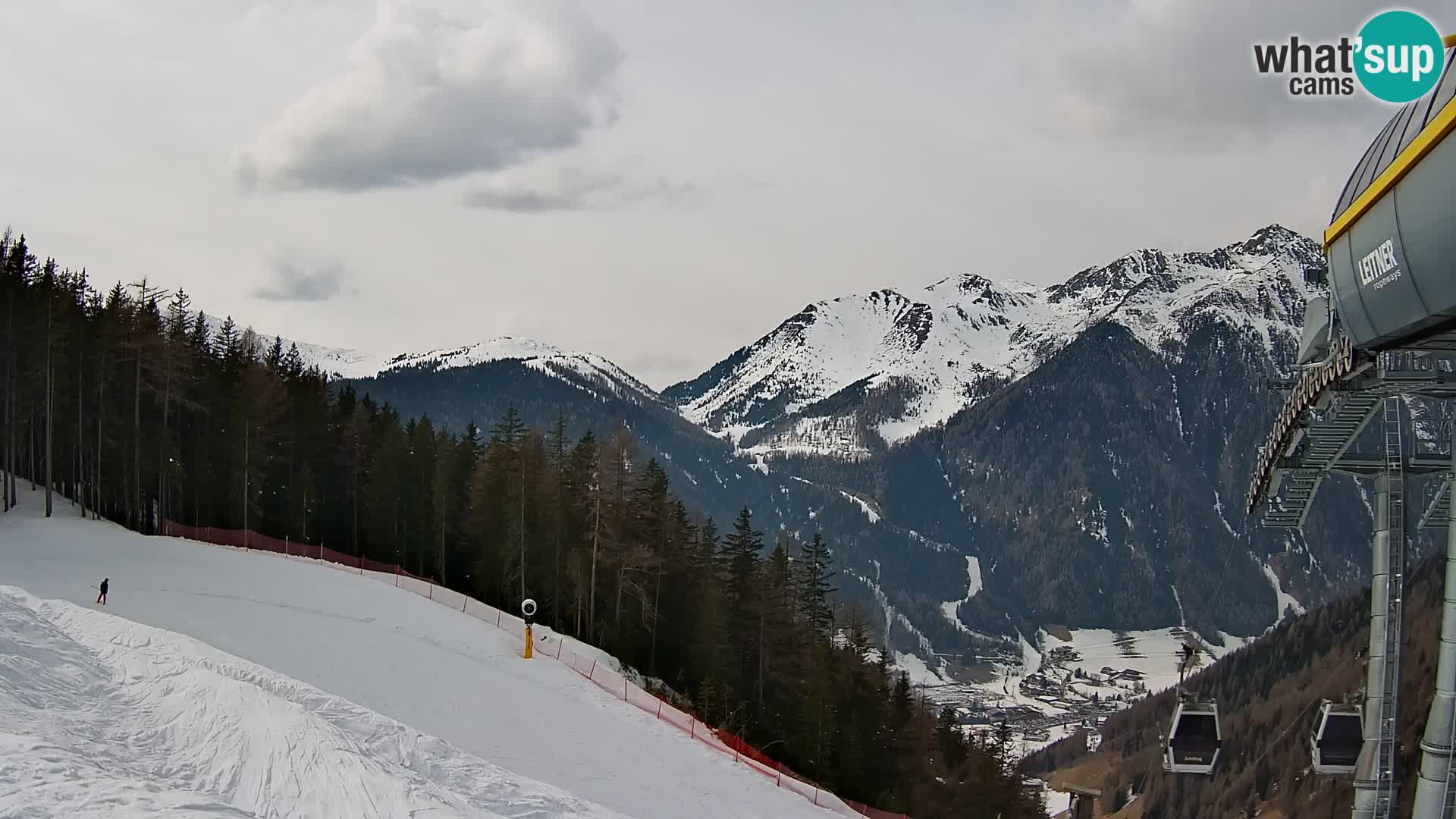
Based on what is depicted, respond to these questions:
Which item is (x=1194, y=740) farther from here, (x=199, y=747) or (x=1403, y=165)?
(x=199, y=747)

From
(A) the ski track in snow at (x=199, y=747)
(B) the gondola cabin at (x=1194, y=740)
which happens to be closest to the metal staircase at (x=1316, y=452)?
(B) the gondola cabin at (x=1194, y=740)

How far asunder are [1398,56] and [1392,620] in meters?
11.4

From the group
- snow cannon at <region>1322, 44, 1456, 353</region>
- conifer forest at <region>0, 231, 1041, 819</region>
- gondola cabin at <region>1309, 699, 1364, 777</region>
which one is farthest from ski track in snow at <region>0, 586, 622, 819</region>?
conifer forest at <region>0, 231, 1041, 819</region>

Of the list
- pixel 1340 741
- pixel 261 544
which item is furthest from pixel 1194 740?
pixel 261 544

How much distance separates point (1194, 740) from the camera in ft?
94.3

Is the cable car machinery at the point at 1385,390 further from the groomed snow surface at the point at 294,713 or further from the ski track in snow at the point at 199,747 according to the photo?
the ski track in snow at the point at 199,747

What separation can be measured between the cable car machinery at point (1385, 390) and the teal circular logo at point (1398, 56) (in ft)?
3.70

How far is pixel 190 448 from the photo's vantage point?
189 feet

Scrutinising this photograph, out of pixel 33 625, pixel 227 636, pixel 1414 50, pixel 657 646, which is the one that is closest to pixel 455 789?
pixel 33 625

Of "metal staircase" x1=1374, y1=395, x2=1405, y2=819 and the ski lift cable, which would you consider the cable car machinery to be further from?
the ski lift cable

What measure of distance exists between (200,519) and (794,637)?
32.7 meters

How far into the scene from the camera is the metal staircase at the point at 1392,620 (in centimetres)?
2105

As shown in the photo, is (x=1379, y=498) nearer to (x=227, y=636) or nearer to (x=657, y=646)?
(x=227, y=636)

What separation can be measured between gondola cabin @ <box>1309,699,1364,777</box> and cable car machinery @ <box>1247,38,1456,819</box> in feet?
0.11
